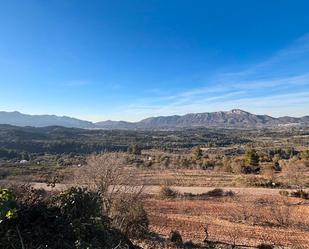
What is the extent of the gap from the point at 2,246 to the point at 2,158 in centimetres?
8276

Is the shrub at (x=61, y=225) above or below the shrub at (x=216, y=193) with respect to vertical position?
above

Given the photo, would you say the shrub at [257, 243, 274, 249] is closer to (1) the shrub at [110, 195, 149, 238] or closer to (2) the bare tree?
(1) the shrub at [110, 195, 149, 238]

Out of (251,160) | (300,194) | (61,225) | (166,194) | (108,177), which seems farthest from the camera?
(251,160)

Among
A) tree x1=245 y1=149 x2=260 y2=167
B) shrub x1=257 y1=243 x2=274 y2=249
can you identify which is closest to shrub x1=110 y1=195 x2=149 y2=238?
shrub x1=257 y1=243 x2=274 y2=249

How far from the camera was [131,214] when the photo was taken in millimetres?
16766

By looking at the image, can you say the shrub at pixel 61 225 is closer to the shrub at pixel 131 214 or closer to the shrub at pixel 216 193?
the shrub at pixel 131 214

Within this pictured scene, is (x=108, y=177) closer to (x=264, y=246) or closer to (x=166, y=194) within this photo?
(x=264, y=246)

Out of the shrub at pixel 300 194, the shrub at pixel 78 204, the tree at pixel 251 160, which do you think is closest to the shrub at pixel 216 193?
the shrub at pixel 300 194

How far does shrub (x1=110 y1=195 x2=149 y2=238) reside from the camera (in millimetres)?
16159

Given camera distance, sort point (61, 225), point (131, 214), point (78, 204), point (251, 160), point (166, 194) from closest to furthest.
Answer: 1. point (61, 225)
2. point (78, 204)
3. point (131, 214)
4. point (166, 194)
5. point (251, 160)

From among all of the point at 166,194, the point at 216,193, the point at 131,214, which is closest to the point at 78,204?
the point at 131,214

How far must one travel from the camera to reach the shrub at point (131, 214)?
53.0 ft

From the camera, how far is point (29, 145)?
105 m

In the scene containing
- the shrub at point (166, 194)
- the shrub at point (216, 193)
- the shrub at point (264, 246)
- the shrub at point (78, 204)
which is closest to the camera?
the shrub at point (78, 204)
